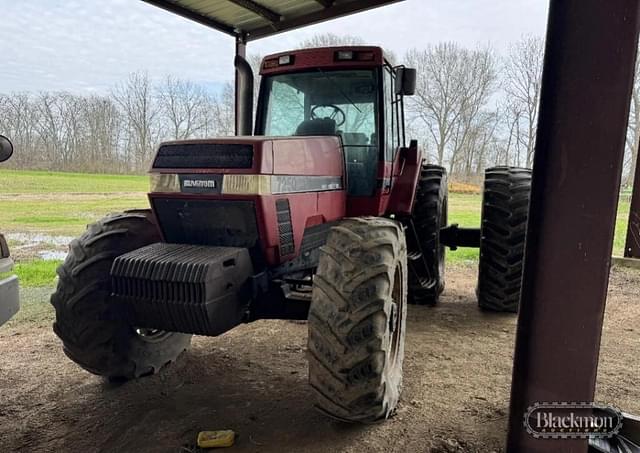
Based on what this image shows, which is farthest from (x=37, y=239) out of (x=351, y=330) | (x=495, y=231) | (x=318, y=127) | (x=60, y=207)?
(x=351, y=330)

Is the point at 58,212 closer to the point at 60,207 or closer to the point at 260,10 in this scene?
the point at 60,207

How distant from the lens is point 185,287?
7.60 feet

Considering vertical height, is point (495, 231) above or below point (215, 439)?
above

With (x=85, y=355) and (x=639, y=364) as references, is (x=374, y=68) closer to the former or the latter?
(x=85, y=355)

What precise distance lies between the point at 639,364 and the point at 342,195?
2.65 metres

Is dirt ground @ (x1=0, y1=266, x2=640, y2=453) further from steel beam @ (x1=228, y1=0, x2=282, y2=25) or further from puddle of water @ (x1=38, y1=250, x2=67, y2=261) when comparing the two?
steel beam @ (x1=228, y1=0, x2=282, y2=25)

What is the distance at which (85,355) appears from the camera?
9.45 feet

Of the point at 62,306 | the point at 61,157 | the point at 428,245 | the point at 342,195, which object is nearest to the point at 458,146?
the point at 61,157

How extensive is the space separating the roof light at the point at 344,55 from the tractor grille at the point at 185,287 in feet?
6.14

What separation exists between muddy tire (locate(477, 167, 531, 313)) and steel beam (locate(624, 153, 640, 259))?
3.38 meters

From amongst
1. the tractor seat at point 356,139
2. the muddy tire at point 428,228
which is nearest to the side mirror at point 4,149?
the tractor seat at point 356,139

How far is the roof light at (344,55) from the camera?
141 inches

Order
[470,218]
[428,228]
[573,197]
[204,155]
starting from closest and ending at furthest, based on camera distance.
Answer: [573,197] → [204,155] → [428,228] → [470,218]

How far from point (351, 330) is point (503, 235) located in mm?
2939
